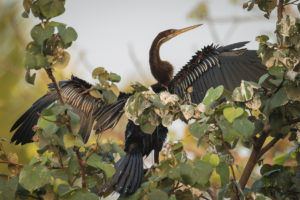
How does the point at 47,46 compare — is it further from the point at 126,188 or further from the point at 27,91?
the point at 27,91

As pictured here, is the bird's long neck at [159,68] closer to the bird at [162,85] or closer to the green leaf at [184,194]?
the bird at [162,85]

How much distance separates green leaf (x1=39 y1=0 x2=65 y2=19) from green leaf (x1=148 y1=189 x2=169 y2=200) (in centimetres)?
60

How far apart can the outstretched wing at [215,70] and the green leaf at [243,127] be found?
1.44 meters

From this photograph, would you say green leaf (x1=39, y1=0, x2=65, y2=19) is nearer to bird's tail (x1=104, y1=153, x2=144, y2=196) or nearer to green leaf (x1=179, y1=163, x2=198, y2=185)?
green leaf (x1=179, y1=163, x2=198, y2=185)

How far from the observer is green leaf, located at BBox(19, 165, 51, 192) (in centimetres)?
139

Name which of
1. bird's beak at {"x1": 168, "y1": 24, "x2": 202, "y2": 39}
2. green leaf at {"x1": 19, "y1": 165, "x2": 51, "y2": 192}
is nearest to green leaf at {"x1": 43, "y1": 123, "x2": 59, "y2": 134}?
green leaf at {"x1": 19, "y1": 165, "x2": 51, "y2": 192}

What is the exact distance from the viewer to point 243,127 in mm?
1363

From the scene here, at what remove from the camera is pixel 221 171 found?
1.53 metres

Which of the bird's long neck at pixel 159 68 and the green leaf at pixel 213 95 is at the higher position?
the green leaf at pixel 213 95

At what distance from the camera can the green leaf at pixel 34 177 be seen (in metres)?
1.39

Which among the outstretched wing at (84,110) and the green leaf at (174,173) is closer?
the green leaf at (174,173)

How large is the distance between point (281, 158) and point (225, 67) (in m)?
0.95

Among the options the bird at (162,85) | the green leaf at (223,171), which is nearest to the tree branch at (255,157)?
the green leaf at (223,171)

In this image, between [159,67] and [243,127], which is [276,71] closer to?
[243,127]
